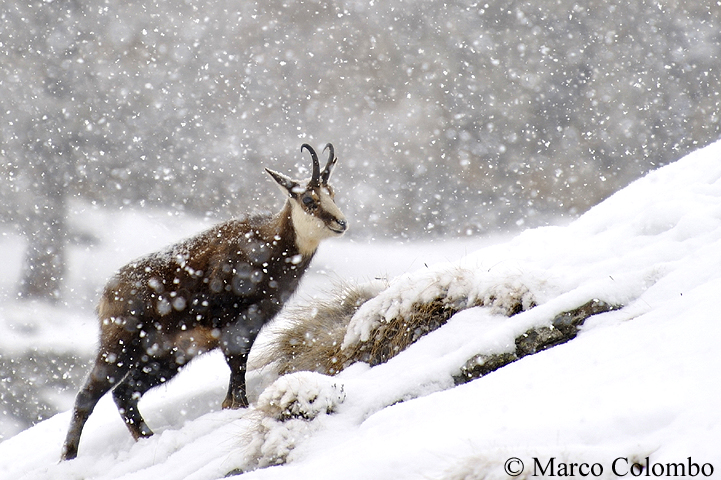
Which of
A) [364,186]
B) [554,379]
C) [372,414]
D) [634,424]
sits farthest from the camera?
[364,186]

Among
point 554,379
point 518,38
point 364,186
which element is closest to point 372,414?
point 554,379

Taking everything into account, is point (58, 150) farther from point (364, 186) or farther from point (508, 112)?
point (508, 112)

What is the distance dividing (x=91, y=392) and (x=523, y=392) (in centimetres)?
326

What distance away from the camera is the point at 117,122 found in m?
23.4

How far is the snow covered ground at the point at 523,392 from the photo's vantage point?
1.88 meters

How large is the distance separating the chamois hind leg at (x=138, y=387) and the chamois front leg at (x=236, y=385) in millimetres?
582

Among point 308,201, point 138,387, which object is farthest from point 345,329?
point 138,387

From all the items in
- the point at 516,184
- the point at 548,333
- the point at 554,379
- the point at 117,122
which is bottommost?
the point at 554,379

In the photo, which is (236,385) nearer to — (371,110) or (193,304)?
(193,304)

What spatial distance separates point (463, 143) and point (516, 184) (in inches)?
97.3

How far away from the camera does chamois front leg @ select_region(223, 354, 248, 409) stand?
418 cm

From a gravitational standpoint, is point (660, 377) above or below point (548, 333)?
below

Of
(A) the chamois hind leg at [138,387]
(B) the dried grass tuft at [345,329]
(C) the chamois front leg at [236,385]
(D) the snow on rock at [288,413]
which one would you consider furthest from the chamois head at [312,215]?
(D) the snow on rock at [288,413]

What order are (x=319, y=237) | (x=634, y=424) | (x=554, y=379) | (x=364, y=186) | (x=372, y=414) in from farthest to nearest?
(x=364, y=186) → (x=319, y=237) → (x=372, y=414) → (x=554, y=379) → (x=634, y=424)
